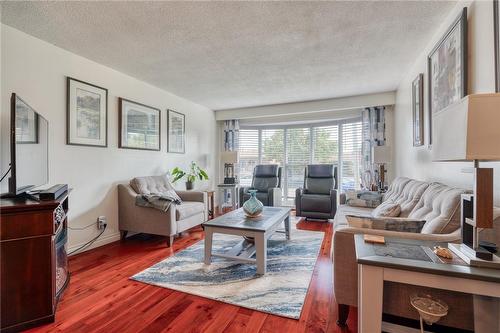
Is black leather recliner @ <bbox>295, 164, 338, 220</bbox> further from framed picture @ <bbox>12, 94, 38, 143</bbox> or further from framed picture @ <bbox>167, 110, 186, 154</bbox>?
framed picture @ <bbox>12, 94, 38, 143</bbox>

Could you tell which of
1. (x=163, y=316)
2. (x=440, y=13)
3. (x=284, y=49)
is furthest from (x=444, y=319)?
(x=284, y=49)

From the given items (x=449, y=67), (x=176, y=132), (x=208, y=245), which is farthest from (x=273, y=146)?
(x=449, y=67)

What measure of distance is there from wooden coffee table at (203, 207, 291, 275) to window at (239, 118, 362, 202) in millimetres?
2792

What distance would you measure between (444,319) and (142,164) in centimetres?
365

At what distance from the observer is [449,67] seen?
1978mm

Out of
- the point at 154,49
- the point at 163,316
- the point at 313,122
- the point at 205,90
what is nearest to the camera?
the point at 163,316

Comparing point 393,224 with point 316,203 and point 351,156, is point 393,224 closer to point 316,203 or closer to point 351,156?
point 316,203

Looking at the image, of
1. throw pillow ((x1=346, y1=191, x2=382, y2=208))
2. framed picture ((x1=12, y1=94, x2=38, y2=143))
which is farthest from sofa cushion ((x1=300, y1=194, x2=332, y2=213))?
framed picture ((x1=12, y1=94, x2=38, y2=143))

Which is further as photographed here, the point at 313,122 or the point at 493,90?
the point at 313,122

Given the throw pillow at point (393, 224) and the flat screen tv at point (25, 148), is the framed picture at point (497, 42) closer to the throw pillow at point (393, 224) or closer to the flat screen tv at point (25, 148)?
the throw pillow at point (393, 224)

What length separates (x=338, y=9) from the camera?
6.34 ft

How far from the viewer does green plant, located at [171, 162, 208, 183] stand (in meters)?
4.16

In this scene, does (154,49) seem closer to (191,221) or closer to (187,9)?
(187,9)

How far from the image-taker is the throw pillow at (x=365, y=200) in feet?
10.6
